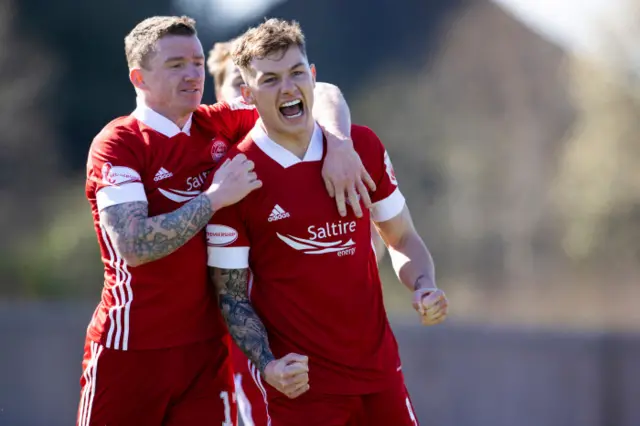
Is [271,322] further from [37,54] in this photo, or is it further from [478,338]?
[37,54]

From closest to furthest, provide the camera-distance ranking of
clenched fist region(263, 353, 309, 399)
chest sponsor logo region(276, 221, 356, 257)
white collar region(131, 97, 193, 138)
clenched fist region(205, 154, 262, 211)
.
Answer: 1. clenched fist region(263, 353, 309, 399)
2. clenched fist region(205, 154, 262, 211)
3. chest sponsor logo region(276, 221, 356, 257)
4. white collar region(131, 97, 193, 138)

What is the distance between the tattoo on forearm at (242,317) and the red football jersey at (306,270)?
0.16 feet

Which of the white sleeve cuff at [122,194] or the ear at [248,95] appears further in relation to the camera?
the ear at [248,95]

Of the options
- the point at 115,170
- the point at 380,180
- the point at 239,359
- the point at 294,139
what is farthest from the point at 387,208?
the point at 239,359

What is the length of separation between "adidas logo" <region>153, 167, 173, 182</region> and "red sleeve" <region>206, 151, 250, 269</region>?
278 millimetres

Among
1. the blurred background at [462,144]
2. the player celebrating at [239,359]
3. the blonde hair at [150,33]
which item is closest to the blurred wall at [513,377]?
the player celebrating at [239,359]

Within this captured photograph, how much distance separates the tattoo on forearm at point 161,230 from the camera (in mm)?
3584

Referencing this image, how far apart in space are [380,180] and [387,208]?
0.12 meters

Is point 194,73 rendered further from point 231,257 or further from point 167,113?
point 231,257

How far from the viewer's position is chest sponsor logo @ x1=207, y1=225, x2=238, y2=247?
Result: 3.68 metres

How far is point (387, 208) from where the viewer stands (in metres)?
3.96

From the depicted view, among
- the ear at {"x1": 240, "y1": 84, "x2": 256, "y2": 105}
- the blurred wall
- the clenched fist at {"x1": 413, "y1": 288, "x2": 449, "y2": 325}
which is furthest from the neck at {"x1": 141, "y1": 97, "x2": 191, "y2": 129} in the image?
the blurred wall

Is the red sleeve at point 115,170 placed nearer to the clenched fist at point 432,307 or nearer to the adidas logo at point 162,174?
the adidas logo at point 162,174

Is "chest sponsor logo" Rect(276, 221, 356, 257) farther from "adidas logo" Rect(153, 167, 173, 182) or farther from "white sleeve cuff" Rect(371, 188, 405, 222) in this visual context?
"adidas logo" Rect(153, 167, 173, 182)
